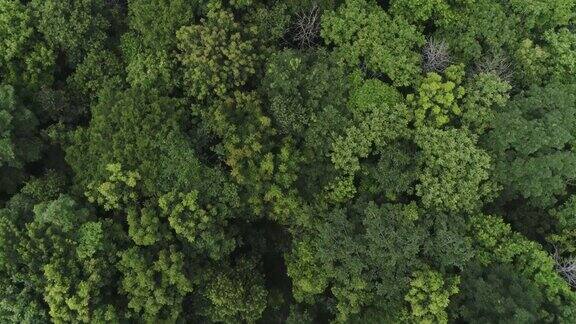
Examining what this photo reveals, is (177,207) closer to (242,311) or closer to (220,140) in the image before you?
(220,140)

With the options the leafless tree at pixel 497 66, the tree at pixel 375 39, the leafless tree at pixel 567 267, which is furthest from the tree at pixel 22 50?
the leafless tree at pixel 567 267

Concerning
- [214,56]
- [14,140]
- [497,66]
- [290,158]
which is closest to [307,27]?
[214,56]

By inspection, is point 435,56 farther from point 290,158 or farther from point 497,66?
point 290,158

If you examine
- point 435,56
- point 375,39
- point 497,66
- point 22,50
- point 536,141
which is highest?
point 375,39

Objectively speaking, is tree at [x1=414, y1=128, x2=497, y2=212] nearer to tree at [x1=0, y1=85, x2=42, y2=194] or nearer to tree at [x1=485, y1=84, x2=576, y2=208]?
tree at [x1=485, y1=84, x2=576, y2=208]

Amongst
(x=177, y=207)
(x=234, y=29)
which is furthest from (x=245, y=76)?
(x=177, y=207)
